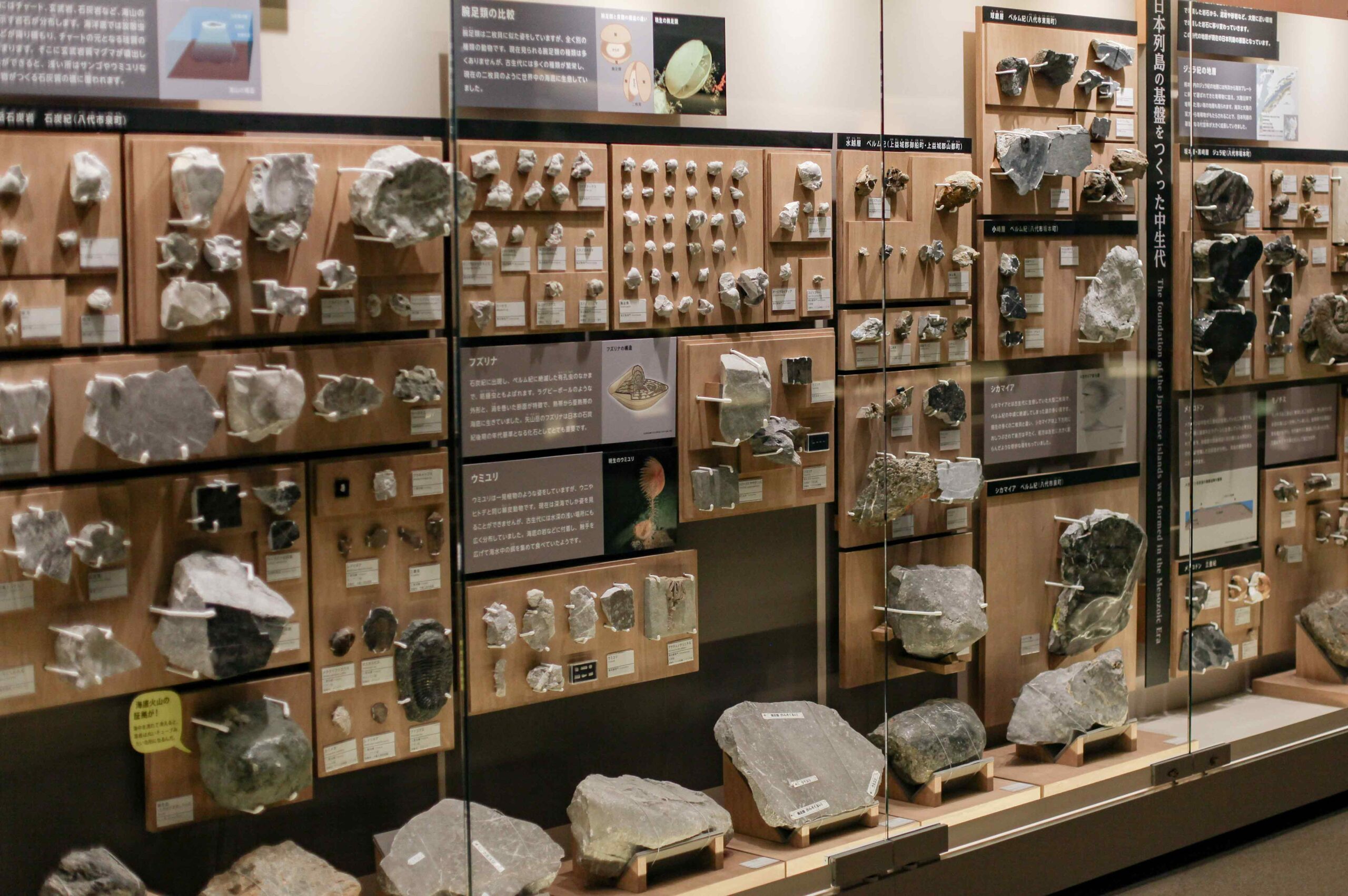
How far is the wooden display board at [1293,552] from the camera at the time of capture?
4.69 meters

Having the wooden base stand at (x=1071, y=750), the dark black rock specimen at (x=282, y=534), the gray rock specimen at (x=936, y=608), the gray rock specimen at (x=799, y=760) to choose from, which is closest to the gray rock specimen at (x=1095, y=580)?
the wooden base stand at (x=1071, y=750)

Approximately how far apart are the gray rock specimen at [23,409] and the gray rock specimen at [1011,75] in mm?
2689

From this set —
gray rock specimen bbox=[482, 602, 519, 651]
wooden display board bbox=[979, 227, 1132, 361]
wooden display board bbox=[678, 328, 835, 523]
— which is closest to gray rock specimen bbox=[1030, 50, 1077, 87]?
wooden display board bbox=[979, 227, 1132, 361]

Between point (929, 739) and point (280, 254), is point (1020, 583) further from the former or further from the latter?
point (280, 254)

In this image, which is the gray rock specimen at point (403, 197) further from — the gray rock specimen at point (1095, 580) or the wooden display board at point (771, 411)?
the gray rock specimen at point (1095, 580)

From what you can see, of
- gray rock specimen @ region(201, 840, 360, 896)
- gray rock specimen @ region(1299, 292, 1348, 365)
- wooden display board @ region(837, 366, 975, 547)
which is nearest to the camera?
gray rock specimen @ region(201, 840, 360, 896)

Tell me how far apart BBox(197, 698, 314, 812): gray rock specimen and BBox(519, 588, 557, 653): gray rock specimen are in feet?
1.85

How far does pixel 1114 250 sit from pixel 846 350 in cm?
113

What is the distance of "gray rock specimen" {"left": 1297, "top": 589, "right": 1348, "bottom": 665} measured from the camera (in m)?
4.75

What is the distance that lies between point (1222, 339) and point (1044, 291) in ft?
2.70

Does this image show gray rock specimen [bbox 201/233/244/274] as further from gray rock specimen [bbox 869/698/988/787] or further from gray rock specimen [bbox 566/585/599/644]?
gray rock specimen [bbox 869/698/988/787]

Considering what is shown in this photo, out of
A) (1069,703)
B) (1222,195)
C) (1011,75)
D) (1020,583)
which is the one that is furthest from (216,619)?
(1222,195)

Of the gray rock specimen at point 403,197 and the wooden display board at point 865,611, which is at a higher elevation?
the gray rock specimen at point 403,197

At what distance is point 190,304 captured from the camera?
251 cm
